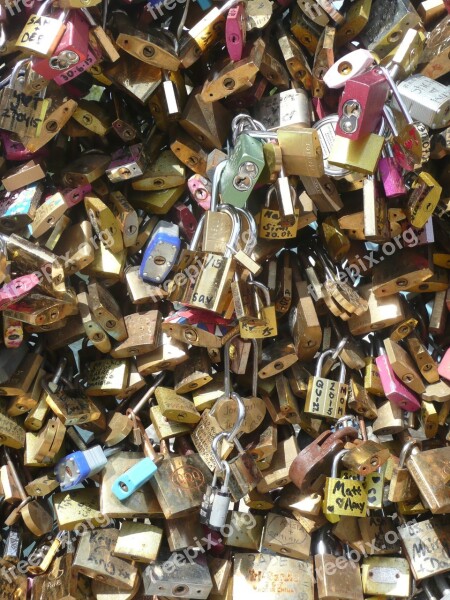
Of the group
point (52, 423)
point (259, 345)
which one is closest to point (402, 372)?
point (259, 345)

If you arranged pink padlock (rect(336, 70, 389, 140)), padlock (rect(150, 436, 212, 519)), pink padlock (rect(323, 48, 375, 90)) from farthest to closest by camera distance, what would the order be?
padlock (rect(150, 436, 212, 519)) < pink padlock (rect(323, 48, 375, 90)) < pink padlock (rect(336, 70, 389, 140))

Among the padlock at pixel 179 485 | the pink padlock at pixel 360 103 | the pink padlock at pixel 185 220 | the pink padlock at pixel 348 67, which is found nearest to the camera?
the pink padlock at pixel 360 103

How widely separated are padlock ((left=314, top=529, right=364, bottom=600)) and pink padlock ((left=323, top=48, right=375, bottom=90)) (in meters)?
0.93

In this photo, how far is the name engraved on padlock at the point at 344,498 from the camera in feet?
5.31

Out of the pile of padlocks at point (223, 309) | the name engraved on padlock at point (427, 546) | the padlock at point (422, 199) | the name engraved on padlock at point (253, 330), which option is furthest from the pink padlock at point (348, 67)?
the name engraved on padlock at point (427, 546)

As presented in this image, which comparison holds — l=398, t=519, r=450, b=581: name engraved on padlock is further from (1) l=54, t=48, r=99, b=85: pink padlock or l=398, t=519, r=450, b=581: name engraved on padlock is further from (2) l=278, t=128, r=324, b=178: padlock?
(1) l=54, t=48, r=99, b=85: pink padlock

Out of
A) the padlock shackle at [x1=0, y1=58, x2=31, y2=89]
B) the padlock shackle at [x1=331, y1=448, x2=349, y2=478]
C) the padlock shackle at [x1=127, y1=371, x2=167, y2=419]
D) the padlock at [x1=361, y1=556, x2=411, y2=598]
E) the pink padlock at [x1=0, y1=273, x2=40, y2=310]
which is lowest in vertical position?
the padlock at [x1=361, y1=556, x2=411, y2=598]

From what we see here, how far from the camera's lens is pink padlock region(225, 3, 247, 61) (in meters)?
1.47

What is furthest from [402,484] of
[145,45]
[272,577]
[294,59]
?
[145,45]

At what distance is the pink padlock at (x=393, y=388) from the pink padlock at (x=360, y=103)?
50cm

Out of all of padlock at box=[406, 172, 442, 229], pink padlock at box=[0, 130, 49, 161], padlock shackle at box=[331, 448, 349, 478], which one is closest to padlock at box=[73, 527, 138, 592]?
padlock shackle at box=[331, 448, 349, 478]

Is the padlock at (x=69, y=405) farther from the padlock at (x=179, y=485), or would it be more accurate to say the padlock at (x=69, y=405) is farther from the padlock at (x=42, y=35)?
the padlock at (x=42, y=35)

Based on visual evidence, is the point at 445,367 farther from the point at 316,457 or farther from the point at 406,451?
the point at 316,457

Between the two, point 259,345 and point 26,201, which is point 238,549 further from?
point 26,201
